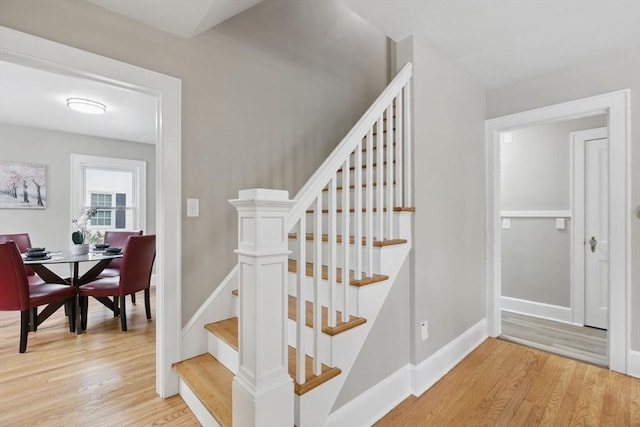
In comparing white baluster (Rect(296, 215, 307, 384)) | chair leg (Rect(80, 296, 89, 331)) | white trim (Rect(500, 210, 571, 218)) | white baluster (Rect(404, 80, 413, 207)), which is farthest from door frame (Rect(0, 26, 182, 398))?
white trim (Rect(500, 210, 571, 218))

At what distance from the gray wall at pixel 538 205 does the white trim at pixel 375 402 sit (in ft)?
8.05

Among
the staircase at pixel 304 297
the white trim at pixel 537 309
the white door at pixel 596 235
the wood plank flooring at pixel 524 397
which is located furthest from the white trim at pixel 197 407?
the white door at pixel 596 235

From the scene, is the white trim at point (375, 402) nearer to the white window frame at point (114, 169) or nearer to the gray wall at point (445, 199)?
the gray wall at point (445, 199)

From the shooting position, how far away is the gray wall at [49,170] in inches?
165

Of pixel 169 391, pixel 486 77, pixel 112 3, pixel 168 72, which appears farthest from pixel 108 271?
pixel 486 77

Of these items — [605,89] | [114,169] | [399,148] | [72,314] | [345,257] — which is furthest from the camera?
[114,169]

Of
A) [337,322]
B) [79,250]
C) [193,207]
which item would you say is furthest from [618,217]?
[79,250]

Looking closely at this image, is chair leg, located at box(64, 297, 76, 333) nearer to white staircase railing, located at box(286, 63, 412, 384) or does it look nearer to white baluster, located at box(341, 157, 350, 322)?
white staircase railing, located at box(286, 63, 412, 384)

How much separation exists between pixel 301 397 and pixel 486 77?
2.80m

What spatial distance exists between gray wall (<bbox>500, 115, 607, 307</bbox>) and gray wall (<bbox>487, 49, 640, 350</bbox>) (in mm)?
957

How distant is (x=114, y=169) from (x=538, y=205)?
19.9 feet

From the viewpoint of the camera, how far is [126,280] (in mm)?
3070

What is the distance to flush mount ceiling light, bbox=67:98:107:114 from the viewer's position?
3291 millimetres

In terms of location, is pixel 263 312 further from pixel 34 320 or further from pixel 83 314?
pixel 34 320
